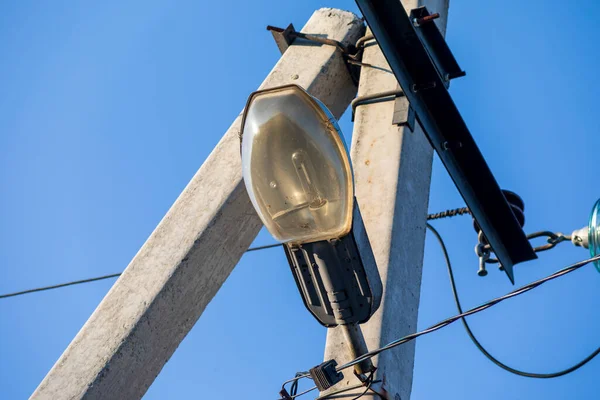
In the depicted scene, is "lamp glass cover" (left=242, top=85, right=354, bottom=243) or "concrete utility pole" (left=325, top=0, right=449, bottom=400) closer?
"lamp glass cover" (left=242, top=85, right=354, bottom=243)

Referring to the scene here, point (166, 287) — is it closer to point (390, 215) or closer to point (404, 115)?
point (390, 215)

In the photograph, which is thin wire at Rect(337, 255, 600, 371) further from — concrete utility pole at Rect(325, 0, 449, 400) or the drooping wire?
the drooping wire

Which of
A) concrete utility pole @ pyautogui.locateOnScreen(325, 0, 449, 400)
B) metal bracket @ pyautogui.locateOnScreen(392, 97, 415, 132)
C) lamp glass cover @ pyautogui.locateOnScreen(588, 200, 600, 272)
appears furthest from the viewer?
lamp glass cover @ pyautogui.locateOnScreen(588, 200, 600, 272)

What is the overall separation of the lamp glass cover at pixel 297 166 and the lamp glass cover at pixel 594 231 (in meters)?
1.92

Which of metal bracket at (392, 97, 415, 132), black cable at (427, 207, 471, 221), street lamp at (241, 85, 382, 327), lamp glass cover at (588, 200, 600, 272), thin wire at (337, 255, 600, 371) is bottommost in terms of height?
thin wire at (337, 255, 600, 371)

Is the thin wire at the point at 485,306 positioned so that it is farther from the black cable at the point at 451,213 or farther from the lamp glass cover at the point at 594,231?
the black cable at the point at 451,213

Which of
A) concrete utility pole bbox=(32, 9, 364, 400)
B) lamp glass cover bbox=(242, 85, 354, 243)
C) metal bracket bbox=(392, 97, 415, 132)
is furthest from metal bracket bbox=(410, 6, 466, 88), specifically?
lamp glass cover bbox=(242, 85, 354, 243)

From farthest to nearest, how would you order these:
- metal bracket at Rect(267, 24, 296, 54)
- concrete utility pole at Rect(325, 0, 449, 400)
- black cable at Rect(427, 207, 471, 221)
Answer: black cable at Rect(427, 207, 471, 221) → metal bracket at Rect(267, 24, 296, 54) → concrete utility pole at Rect(325, 0, 449, 400)

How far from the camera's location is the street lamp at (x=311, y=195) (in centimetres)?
248

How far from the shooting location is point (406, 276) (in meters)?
3.28

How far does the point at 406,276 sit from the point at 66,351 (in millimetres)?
1316

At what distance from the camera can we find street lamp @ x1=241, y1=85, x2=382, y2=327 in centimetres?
248

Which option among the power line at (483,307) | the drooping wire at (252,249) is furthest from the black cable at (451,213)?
the power line at (483,307)

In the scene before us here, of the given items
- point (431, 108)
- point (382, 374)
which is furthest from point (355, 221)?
point (431, 108)
